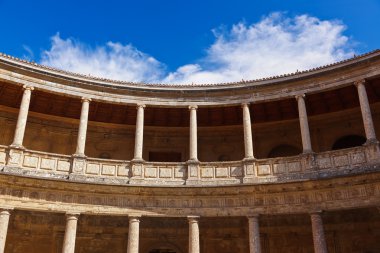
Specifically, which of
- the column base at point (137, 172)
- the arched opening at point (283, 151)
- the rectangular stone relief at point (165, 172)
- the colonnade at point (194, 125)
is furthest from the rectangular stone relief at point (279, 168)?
the column base at point (137, 172)

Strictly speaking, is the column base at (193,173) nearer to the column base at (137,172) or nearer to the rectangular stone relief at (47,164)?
the column base at (137,172)

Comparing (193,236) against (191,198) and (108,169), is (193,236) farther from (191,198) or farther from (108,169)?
(108,169)

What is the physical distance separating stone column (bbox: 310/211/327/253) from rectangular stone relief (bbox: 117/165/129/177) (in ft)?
22.3

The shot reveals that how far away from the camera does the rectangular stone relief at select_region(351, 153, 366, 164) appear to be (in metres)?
14.2

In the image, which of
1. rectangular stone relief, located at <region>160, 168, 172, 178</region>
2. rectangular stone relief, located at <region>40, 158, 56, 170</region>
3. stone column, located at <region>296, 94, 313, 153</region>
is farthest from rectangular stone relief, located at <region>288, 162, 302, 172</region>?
rectangular stone relief, located at <region>40, 158, 56, 170</region>

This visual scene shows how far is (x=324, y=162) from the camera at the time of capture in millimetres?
14891

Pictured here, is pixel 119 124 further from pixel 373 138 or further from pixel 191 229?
pixel 373 138

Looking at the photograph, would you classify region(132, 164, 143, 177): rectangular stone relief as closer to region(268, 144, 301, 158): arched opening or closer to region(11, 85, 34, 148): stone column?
region(11, 85, 34, 148): stone column

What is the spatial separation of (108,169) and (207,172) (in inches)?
145

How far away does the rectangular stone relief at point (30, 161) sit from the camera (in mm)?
14594

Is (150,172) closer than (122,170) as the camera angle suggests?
No

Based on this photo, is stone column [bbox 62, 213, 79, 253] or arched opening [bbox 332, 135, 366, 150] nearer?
stone column [bbox 62, 213, 79, 253]

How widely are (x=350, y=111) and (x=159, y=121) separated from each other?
842 cm

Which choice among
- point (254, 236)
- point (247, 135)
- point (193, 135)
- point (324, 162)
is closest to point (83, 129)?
point (193, 135)
